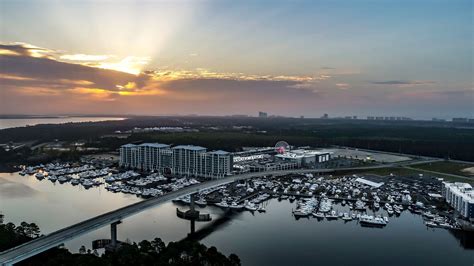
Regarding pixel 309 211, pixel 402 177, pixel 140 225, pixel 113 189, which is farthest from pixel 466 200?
pixel 113 189


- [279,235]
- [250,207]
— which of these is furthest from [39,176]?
[279,235]

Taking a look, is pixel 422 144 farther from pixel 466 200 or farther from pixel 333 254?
pixel 333 254

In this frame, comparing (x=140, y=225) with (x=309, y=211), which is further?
(x=309, y=211)

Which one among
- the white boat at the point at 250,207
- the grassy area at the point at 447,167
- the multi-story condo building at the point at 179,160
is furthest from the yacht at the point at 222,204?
the grassy area at the point at 447,167

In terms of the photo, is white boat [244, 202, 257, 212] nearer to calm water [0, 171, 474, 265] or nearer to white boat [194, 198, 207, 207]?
calm water [0, 171, 474, 265]

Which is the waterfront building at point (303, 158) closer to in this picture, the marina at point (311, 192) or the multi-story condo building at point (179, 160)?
the marina at point (311, 192)
